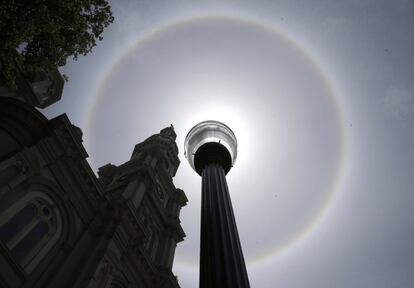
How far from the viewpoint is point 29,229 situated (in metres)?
16.1

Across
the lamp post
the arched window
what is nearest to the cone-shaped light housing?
the lamp post

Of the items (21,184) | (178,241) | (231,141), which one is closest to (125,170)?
(178,241)

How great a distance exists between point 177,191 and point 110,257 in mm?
18675

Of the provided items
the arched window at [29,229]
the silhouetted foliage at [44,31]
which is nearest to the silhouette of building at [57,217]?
the arched window at [29,229]

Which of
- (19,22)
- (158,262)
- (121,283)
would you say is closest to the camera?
(19,22)

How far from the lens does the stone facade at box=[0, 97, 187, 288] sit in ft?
49.7

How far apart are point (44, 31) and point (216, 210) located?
9319 mm

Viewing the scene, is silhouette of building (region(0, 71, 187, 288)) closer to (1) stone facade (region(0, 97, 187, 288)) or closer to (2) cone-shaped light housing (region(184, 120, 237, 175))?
(1) stone facade (region(0, 97, 187, 288))

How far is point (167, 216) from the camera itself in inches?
1286

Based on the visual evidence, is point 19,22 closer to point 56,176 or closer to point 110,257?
point 56,176

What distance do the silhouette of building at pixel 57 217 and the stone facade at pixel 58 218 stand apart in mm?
46

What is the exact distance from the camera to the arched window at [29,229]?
14.9 meters

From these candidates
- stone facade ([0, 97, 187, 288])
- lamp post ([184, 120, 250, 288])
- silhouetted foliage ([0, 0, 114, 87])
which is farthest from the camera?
stone facade ([0, 97, 187, 288])

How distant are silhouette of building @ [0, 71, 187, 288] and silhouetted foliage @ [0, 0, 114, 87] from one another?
20.2 feet
